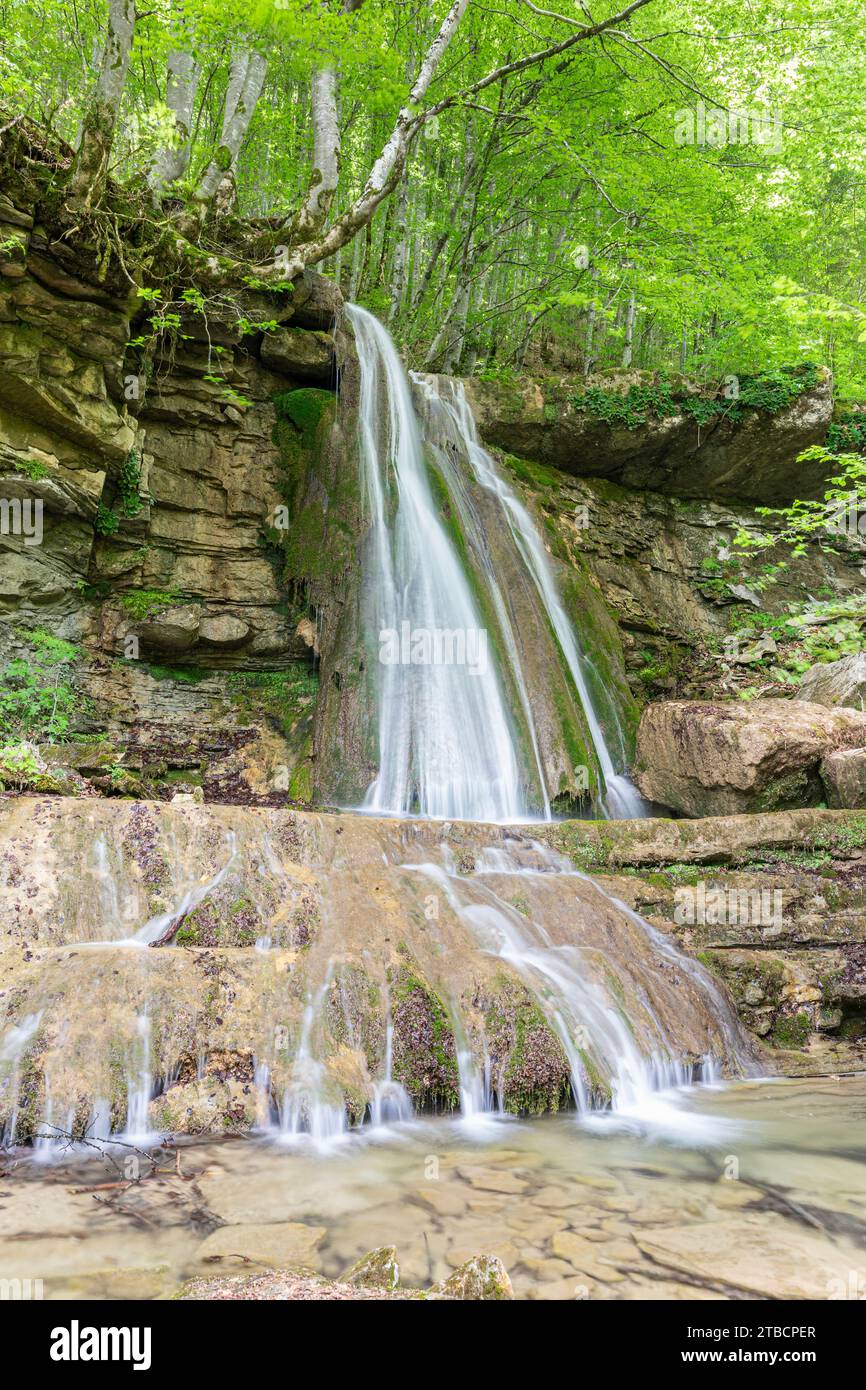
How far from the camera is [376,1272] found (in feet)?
6.61

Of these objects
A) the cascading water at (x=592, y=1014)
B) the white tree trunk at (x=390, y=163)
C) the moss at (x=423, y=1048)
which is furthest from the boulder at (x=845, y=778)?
the white tree trunk at (x=390, y=163)

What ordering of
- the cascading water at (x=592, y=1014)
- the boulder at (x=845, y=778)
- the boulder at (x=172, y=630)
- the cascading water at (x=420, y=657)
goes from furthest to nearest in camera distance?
the boulder at (x=172, y=630) → the cascading water at (x=420, y=657) → the boulder at (x=845, y=778) → the cascading water at (x=592, y=1014)

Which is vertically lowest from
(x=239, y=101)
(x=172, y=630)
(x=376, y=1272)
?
(x=376, y=1272)

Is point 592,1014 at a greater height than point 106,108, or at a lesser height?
lesser

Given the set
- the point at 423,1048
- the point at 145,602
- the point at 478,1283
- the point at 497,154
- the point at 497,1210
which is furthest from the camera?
the point at 497,154

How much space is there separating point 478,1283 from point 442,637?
23.7 ft

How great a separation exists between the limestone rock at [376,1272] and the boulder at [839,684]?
25.2 ft

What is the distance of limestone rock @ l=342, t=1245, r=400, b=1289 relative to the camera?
1.99m

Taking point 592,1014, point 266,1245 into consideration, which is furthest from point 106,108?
point 266,1245

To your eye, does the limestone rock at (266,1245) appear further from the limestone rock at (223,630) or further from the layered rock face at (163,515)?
the limestone rock at (223,630)

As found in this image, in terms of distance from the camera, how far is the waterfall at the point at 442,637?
25.8 feet

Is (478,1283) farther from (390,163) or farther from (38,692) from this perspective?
(390,163)

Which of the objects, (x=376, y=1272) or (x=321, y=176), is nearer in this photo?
(x=376, y=1272)

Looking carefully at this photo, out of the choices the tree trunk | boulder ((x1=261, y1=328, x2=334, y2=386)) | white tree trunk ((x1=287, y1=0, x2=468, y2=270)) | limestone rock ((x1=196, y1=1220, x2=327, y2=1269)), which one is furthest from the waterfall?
limestone rock ((x1=196, y1=1220, x2=327, y2=1269))
